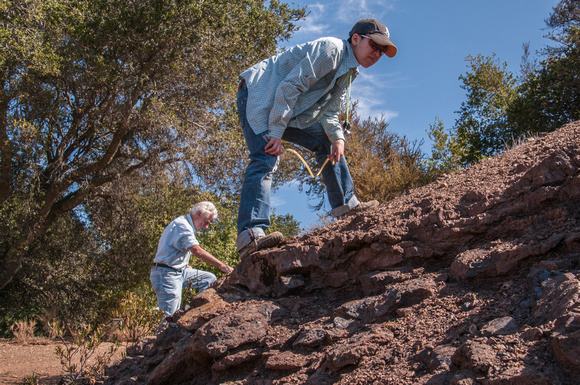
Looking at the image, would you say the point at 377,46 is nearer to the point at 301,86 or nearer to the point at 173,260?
the point at 301,86

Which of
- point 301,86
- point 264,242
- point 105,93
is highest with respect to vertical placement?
point 105,93

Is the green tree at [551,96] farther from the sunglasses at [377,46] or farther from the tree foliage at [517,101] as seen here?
the sunglasses at [377,46]

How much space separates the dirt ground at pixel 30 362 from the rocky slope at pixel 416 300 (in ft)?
8.41

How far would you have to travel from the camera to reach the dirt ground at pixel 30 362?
20.2ft

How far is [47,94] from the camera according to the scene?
31.7 ft

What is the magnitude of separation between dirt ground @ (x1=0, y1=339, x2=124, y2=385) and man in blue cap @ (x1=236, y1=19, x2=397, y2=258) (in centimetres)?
323

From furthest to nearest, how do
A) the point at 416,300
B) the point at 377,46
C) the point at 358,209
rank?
the point at 358,209 → the point at 377,46 → the point at 416,300

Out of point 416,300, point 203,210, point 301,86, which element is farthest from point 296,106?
point 416,300

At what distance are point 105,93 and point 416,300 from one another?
9.26 metres

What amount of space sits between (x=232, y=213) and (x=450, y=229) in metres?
9.04

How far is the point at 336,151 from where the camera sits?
4.46 metres

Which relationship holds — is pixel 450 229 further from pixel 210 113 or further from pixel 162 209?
pixel 162 209

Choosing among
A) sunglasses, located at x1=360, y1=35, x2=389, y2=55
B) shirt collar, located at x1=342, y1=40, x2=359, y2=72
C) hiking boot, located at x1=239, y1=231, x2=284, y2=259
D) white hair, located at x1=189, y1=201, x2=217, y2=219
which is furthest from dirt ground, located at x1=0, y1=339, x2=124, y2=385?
sunglasses, located at x1=360, y1=35, x2=389, y2=55

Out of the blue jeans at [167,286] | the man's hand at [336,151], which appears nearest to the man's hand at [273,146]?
the man's hand at [336,151]
